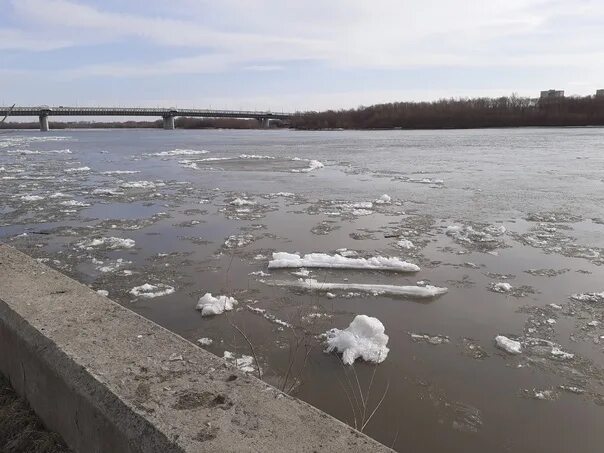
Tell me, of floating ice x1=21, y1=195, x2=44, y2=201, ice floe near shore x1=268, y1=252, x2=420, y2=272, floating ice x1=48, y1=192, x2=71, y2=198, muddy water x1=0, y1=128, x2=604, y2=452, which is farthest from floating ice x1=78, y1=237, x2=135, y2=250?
floating ice x1=48, y1=192, x2=71, y2=198

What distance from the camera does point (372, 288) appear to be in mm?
6152

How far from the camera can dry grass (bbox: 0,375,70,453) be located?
108 inches

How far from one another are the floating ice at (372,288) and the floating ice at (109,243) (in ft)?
10.0

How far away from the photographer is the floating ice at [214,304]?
5418 millimetres

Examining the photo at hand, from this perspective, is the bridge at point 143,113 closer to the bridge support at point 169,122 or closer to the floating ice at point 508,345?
the bridge support at point 169,122

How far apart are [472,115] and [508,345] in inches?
3949

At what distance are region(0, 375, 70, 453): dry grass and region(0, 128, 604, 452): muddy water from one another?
172 centimetres

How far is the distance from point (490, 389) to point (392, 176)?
48.8 feet

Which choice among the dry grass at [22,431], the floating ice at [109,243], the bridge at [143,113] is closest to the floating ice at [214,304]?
the dry grass at [22,431]

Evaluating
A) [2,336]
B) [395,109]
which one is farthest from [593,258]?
[395,109]

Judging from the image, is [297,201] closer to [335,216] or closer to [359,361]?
[335,216]

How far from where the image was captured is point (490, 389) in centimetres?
401

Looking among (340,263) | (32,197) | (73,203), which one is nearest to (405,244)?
(340,263)

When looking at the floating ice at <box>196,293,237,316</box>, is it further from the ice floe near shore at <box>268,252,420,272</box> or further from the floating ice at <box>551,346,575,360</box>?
the floating ice at <box>551,346,575,360</box>
